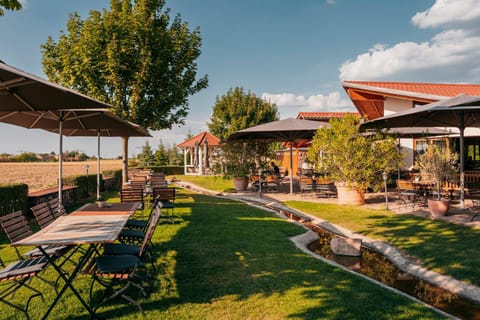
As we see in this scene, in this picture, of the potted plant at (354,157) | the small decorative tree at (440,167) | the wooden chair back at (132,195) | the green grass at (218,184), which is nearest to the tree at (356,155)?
the potted plant at (354,157)

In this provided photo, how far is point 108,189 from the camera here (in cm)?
1753

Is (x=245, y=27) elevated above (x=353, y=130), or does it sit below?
above

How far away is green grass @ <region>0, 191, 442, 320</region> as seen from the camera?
344cm

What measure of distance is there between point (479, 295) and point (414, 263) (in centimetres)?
126

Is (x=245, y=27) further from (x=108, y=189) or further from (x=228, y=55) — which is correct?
(x=108, y=189)

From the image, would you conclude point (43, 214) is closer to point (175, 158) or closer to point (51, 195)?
point (51, 195)

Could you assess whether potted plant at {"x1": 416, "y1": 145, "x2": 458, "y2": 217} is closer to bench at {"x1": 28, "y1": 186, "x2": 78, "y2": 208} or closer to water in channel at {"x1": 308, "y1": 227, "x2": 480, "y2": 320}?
water in channel at {"x1": 308, "y1": 227, "x2": 480, "y2": 320}

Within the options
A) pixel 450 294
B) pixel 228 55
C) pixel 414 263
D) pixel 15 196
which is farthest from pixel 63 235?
pixel 228 55

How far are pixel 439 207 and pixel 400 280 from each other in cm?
462

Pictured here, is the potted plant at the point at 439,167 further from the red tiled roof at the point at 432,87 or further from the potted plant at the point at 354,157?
the red tiled roof at the point at 432,87

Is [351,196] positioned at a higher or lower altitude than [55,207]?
lower

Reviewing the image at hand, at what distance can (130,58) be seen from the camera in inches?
521

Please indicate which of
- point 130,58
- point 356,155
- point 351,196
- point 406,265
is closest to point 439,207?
point 351,196

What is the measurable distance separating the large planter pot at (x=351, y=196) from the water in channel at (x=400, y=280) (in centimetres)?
433
